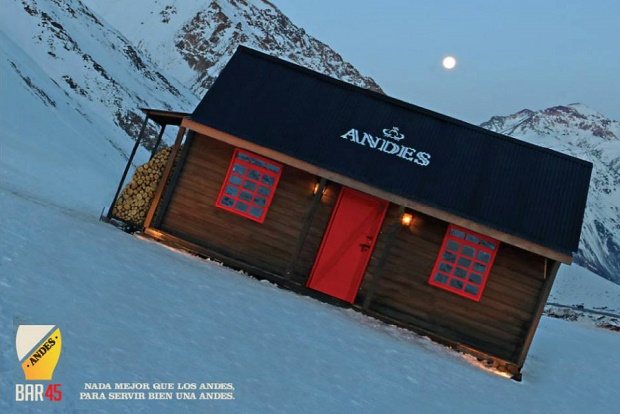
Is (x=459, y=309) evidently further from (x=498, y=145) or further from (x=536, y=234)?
(x=498, y=145)

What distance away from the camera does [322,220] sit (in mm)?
14461

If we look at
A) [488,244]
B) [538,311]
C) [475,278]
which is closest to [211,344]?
[475,278]

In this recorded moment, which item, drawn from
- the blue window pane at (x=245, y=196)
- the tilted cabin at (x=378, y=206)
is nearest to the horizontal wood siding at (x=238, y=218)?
the tilted cabin at (x=378, y=206)

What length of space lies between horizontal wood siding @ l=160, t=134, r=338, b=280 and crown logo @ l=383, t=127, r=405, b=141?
1.79m

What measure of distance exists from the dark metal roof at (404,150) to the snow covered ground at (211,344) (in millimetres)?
2948

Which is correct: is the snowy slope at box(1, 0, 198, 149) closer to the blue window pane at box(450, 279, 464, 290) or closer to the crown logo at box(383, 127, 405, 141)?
the crown logo at box(383, 127, 405, 141)

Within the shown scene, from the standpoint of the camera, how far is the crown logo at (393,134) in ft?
48.9

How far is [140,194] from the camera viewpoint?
15.6m

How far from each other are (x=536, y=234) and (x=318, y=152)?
487 cm

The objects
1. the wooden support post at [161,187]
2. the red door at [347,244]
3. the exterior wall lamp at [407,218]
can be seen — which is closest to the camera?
the exterior wall lamp at [407,218]

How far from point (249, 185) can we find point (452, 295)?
4.99 meters

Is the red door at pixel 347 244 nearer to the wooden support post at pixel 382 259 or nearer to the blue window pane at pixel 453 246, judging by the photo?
the wooden support post at pixel 382 259

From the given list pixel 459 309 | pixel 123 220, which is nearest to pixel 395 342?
pixel 459 309

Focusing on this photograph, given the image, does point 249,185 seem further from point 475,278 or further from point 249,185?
point 475,278
